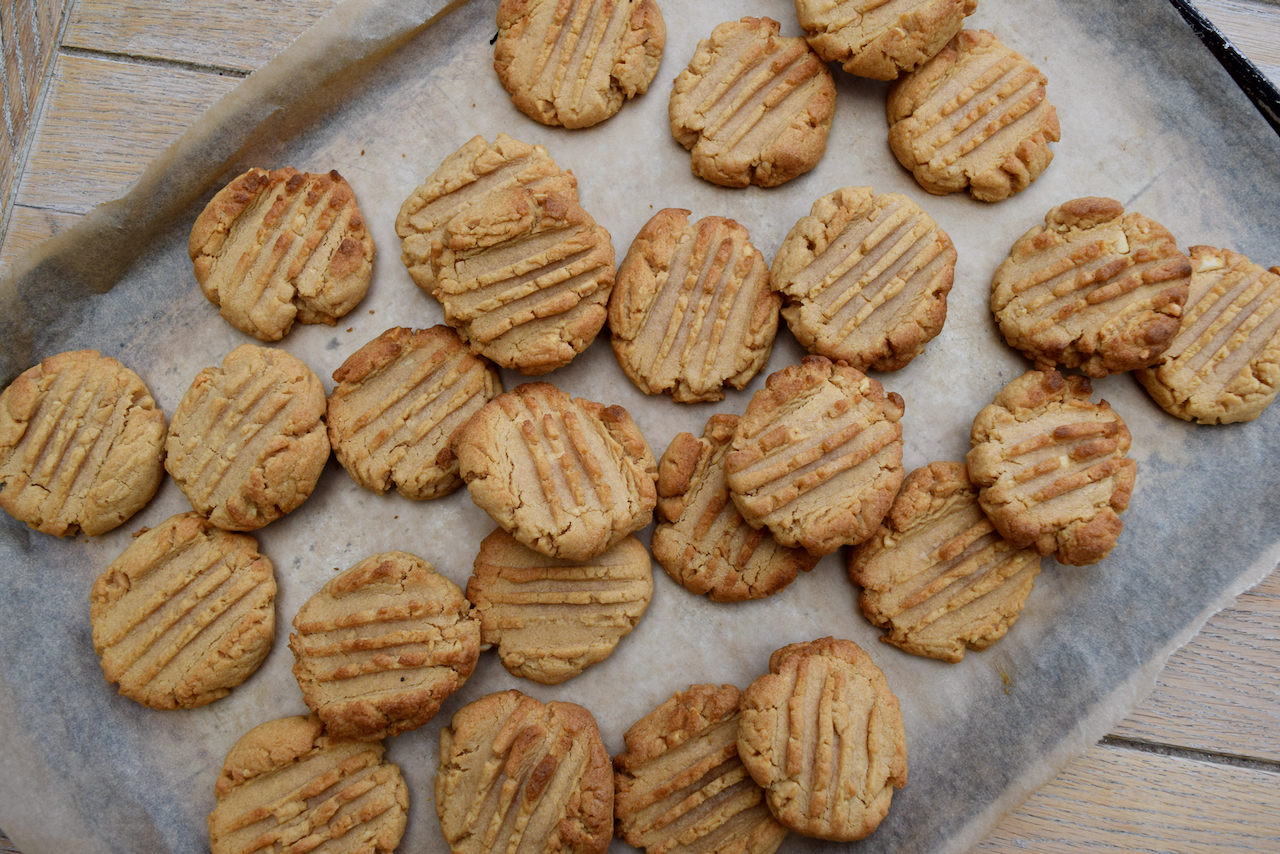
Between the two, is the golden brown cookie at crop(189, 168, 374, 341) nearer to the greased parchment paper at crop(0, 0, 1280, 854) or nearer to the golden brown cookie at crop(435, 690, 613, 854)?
the greased parchment paper at crop(0, 0, 1280, 854)

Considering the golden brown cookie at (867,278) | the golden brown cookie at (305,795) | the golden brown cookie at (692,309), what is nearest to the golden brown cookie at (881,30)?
the golden brown cookie at (867,278)

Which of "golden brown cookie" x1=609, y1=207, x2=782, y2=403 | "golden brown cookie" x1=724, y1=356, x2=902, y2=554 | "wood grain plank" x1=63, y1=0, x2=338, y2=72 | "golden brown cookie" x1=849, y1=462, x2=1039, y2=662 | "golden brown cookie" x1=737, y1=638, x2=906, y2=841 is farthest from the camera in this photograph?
"wood grain plank" x1=63, y1=0, x2=338, y2=72

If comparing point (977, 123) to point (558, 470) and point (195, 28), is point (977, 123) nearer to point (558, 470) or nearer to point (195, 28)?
point (558, 470)

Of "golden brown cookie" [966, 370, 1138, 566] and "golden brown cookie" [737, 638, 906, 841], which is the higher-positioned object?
"golden brown cookie" [966, 370, 1138, 566]

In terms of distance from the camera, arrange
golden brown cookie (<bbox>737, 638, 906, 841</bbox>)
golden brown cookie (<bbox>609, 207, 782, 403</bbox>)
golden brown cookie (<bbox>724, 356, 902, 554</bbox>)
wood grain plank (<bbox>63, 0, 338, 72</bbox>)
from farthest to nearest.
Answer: wood grain plank (<bbox>63, 0, 338, 72</bbox>)
golden brown cookie (<bbox>609, 207, 782, 403</bbox>)
golden brown cookie (<bbox>724, 356, 902, 554</bbox>)
golden brown cookie (<bbox>737, 638, 906, 841</bbox>)

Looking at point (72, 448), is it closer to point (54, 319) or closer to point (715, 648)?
point (54, 319)

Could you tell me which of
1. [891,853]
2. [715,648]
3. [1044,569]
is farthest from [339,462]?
[1044,569]

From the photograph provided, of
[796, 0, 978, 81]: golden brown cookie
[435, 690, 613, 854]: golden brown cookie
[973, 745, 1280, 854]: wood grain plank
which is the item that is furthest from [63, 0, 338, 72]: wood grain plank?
[973, 745, 1280, 854]: wood grain plank
